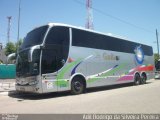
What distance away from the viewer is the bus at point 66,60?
467 inches

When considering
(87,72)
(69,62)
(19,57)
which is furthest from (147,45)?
(19,57)

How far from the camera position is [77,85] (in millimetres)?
13602

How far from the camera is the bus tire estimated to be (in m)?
13.3

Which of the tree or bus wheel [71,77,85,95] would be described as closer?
bus wheel [71,77,85,95]

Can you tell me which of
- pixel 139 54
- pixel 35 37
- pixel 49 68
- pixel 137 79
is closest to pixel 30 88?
pixel 49 68

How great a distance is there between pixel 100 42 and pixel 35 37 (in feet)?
16.5

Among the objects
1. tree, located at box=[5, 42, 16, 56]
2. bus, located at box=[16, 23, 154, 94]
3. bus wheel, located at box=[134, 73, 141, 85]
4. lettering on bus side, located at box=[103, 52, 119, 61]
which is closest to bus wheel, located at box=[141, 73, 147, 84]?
bus wheel, located at box=[134, 73, 141, 85]

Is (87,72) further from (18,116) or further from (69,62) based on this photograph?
(18,116)

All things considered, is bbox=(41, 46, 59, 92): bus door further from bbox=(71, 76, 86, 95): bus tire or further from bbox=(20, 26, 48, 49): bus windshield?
bbox=(71, 76, 86, 95): bus tire

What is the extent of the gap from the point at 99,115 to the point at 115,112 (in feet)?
2.22

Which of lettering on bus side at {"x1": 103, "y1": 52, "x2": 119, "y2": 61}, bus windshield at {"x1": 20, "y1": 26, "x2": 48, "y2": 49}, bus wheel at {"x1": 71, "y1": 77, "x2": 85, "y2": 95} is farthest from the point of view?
lettering on bus side at {"x1": 103, "y1": 52, "x2": 119, "y2": 61}

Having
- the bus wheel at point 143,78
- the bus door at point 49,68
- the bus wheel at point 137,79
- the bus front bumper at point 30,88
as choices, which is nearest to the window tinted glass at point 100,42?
→ the bus door at point 49,68

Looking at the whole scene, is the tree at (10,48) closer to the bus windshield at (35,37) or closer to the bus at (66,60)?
the bus at (66,60)

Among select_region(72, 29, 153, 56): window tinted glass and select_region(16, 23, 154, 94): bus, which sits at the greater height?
select_region(72, 29, 153, 56): window tinted glass
